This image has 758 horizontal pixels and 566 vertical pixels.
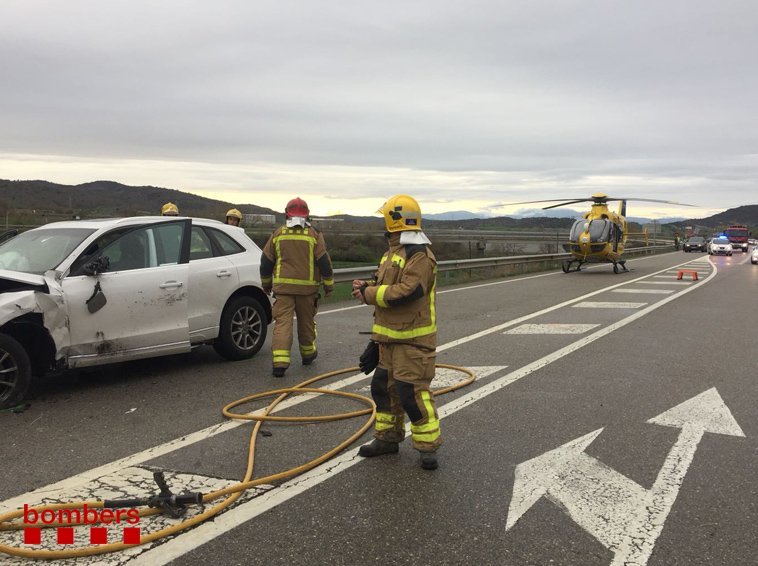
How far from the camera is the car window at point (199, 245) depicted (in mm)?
7000

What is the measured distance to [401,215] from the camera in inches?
168

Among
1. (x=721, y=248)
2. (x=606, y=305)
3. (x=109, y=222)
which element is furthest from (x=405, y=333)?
(x=721, y=248)

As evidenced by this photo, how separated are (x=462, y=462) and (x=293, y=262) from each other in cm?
336

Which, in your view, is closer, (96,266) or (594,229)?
(96,266)

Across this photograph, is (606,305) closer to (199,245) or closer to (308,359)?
(308,359)

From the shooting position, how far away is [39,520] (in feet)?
11.2

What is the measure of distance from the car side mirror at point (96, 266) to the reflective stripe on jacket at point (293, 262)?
1.72 meters

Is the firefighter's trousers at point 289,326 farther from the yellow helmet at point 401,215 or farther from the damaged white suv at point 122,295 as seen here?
the yellow helmet at point 401,215

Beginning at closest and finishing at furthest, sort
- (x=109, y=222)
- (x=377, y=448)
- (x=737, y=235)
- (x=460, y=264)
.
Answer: (x=377, y=448)
(x=109, y=222)
(x=460, y=264)
(x=737, y=235)

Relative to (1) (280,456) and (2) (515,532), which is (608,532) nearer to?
(2) (515,532)

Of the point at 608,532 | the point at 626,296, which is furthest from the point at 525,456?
the point at 626,296

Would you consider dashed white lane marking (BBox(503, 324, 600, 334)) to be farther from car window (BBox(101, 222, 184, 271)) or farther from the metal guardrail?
car window (BBox(101, 222, 184, 271))

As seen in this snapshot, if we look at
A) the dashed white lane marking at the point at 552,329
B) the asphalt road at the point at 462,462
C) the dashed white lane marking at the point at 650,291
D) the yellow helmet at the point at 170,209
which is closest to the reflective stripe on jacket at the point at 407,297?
the asphalt road at the point at 462,462

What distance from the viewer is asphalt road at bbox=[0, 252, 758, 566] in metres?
3.21
